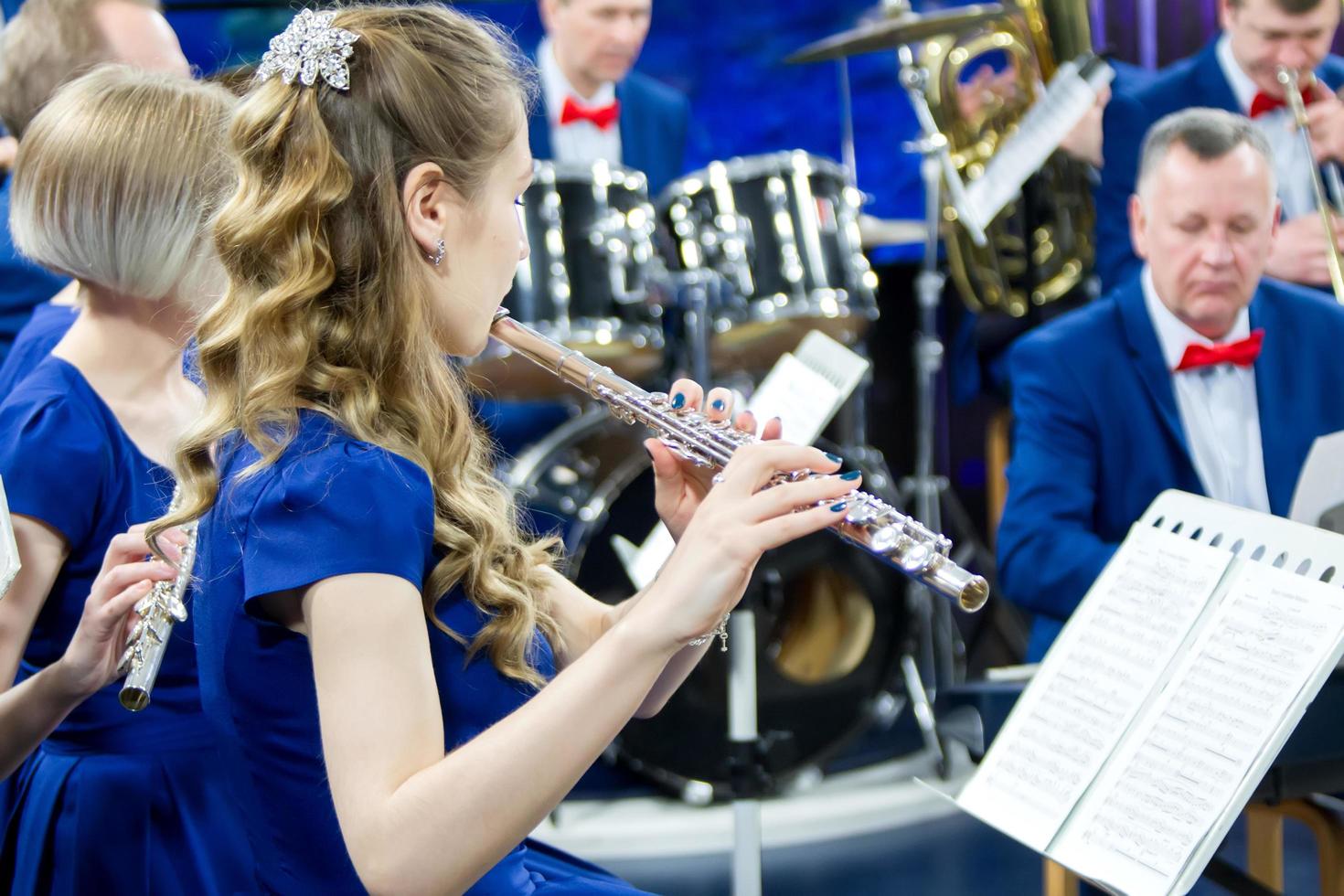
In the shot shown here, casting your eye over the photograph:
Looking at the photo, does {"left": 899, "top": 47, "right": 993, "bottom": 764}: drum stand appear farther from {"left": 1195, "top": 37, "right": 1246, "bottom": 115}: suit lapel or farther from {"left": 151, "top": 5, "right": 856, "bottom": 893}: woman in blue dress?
{"left": 151, "top": 5, "right": 856, "bottom": 893}: woman in blue dress

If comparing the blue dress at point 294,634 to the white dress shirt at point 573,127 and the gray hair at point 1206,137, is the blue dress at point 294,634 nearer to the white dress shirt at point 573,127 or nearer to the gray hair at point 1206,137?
the gray hair at point 1206,137

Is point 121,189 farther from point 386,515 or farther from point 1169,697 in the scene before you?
point 1169,697

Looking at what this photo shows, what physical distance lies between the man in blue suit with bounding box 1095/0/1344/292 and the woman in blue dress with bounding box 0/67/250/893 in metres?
2.73

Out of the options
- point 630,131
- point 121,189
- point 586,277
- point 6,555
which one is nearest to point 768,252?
point 586,277

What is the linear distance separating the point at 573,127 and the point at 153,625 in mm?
3308

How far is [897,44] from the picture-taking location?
448 centimetres

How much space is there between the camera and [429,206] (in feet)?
5.05

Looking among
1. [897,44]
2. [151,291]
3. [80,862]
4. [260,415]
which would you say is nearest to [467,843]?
[260,415]

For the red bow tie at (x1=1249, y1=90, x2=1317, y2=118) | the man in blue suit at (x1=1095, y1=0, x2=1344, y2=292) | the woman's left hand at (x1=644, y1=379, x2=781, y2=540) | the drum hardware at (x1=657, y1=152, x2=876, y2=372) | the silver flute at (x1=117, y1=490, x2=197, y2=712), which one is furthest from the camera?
the drum hardware at (x1=657, y1=152, x2=876, y2=372)

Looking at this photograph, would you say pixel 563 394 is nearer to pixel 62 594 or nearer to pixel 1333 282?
pixel 1333 282

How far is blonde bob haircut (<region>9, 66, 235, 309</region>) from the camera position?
1859 millimetres

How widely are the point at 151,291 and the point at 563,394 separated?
2.20 metres

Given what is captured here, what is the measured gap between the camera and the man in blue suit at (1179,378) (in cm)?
272

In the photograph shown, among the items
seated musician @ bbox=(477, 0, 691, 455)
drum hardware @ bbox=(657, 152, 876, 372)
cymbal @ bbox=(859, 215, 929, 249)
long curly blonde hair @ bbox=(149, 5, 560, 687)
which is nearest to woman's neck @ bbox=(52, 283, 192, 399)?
long curly blonde hair @ bbox=(149, 5, 560, 687)
